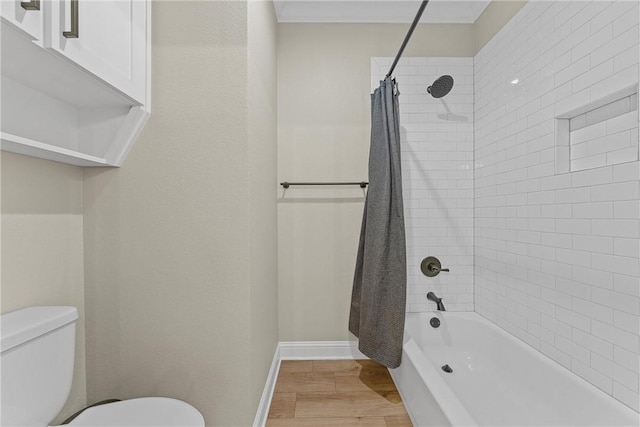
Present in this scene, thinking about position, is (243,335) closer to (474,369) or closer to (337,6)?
(474,369)

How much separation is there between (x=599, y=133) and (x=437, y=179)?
1048mm

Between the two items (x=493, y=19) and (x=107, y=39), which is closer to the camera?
(x=107, y=39)

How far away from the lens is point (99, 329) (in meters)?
1.35

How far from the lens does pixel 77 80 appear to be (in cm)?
105

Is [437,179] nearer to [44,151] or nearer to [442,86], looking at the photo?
[442,86]

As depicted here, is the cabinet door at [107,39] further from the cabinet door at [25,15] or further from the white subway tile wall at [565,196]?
the white subway tile wall at [565,196]

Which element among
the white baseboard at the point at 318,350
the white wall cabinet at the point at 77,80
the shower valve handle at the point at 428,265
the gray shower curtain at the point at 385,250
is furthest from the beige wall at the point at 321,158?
the white wall cabinet at the point at 77,80

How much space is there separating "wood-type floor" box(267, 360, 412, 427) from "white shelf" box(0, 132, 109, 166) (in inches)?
60.1

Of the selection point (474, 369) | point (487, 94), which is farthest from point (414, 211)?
point (474, 369)

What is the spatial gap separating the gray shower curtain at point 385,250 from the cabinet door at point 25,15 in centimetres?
155

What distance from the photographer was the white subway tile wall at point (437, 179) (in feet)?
7.71

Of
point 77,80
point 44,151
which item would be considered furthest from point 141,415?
point 77,80

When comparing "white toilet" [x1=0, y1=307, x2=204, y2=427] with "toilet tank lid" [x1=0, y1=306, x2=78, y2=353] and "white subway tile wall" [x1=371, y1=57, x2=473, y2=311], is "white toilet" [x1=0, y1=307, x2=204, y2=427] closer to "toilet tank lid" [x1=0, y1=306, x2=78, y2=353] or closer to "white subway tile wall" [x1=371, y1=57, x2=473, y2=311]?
"toilet tank lid" [x1=0, y1=306, x2=78, y2=353]

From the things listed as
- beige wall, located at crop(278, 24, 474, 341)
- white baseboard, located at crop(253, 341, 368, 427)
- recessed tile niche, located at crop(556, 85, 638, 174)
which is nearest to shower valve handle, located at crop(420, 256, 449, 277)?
beige wall, located at crop(278, 24, 474, 341)
